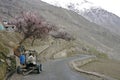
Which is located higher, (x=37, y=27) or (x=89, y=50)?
(x=37, y=27)

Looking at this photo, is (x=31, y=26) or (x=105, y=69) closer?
(x=105, y=69)

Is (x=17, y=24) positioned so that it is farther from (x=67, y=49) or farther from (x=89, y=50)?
(x=89, y=50)

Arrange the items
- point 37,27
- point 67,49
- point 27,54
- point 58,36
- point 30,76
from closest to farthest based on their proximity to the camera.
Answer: point 30,76
point 27,54
point 37,27
point 67,49
point 58,36

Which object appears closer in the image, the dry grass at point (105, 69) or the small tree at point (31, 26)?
the dry grass at point (105, 69)

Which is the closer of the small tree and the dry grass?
the dry grass

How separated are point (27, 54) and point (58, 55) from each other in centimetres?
4239

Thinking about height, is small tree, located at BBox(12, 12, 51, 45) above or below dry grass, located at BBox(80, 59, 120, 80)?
above

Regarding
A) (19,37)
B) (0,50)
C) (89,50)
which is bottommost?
(89,50)

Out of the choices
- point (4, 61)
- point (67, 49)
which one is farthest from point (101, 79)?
point (67, 49)

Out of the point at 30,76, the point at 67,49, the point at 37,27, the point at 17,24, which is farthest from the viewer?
the point at 67,49

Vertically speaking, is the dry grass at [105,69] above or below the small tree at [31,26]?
below

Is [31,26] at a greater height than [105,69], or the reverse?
[31,26]

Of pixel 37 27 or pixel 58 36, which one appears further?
pixel 58 36

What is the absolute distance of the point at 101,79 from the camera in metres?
29.0
